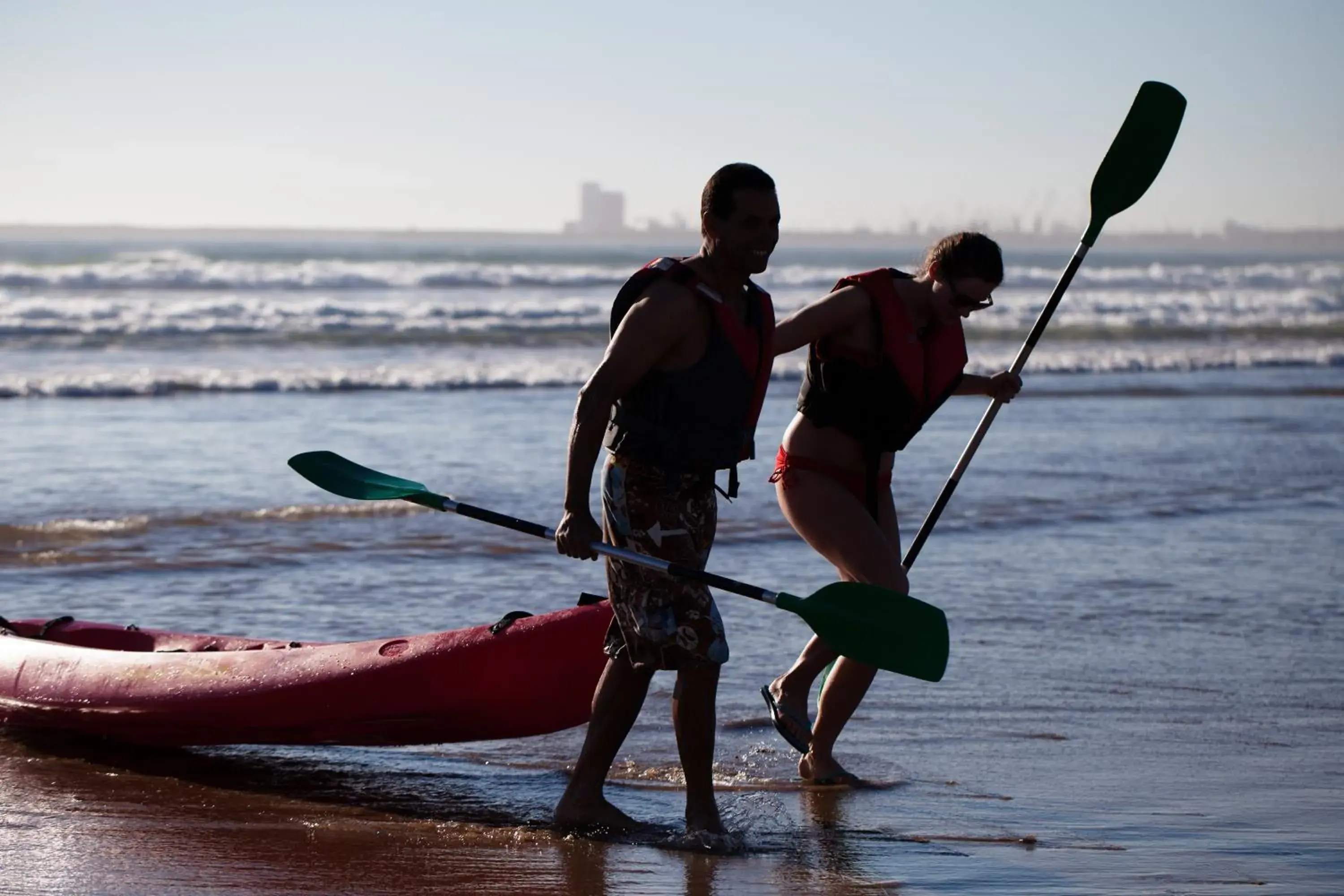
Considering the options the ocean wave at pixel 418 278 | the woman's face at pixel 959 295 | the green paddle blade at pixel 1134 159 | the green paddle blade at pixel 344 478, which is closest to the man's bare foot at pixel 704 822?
the green paddle blade at pixel 344 478

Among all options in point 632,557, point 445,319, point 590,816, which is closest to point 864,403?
point 632,557

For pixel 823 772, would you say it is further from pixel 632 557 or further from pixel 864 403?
pixel 632 557

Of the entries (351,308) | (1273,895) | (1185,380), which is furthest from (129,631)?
(351,308)

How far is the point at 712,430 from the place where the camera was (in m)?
3.33

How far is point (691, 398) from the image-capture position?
330cm

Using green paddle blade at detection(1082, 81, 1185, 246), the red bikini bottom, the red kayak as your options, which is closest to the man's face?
the red bikini bottom

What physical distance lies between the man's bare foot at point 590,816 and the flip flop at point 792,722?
2.20 feet

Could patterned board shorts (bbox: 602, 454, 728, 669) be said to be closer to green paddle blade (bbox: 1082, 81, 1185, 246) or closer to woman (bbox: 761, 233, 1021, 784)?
woman (bbox: 761, 233, 1021, 784)

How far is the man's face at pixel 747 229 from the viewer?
3.27 meters

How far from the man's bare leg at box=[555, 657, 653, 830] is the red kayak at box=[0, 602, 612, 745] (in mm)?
362

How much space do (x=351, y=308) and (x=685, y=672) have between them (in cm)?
2021

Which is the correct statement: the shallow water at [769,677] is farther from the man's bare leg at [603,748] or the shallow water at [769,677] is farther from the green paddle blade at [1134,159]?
the green paddle blade at [1134,159]

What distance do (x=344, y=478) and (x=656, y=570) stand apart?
1.12 metres

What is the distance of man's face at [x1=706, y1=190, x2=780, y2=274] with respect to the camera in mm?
3270
